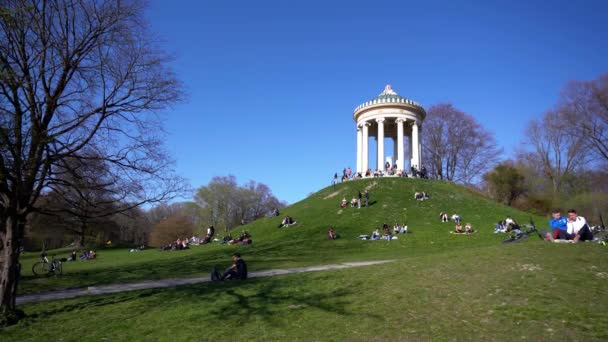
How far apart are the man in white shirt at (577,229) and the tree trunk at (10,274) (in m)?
14.5

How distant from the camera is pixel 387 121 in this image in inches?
1677


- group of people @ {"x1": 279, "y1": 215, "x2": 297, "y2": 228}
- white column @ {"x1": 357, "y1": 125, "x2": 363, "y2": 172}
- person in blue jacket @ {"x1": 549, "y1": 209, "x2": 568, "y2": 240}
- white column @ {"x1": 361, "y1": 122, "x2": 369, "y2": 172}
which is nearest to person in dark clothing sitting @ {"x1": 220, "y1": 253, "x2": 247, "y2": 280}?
person in blue jacket @ {"x1": 549, "y1": 209, "x2": 568, "y2": 240}

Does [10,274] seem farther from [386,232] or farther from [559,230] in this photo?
[386,232]

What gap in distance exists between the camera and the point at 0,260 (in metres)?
11.9

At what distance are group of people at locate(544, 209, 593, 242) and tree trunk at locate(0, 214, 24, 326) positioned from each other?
14.3 m

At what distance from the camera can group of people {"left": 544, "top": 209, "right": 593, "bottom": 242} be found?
36.9ft

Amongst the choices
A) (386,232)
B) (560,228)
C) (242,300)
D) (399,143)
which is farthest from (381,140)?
(242,300)

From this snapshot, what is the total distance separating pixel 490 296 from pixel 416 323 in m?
1.87

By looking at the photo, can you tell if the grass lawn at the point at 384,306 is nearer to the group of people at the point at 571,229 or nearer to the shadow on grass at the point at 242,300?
the shadow on grass at the point at 242,300

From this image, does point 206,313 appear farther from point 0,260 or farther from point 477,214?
point 477,214

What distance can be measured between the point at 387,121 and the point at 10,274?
124 ft

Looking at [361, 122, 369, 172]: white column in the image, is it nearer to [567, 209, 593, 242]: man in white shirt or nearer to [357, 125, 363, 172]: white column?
[357, 125, 363, 172]: white column

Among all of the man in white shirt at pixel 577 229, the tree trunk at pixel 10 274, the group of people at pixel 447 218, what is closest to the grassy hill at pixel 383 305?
the tree trunk at pixel 10 274

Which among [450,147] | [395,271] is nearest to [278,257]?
[395,271]
